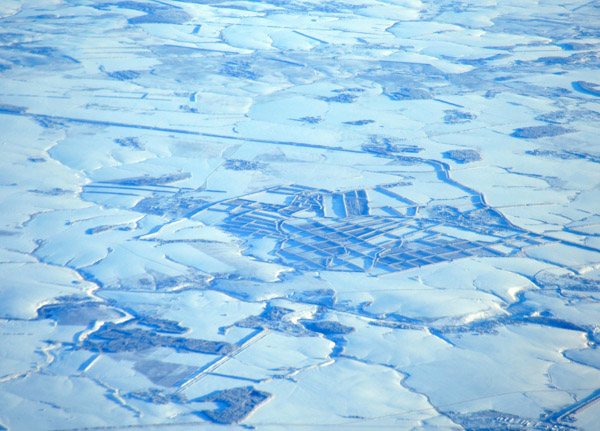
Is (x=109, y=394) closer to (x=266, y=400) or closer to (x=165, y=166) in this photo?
(x=266, y=400)

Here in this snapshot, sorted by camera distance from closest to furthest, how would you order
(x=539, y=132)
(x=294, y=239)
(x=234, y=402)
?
(x=234, y=402), (x=294, y=239), (x=539, y=132)

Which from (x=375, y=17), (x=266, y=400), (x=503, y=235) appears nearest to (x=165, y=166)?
(x=503, y=235)

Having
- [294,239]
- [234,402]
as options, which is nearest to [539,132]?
[294,239]

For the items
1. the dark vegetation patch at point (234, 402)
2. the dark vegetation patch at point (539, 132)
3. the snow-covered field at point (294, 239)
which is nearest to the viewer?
the dark vegetation patch at point (234, 402)

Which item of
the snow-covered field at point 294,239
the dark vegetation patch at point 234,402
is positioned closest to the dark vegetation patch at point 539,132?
the snow-covered field at point 294,239

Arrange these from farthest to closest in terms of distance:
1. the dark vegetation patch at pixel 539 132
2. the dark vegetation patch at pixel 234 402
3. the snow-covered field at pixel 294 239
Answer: the dark vegetation patch at pixel 539 132 → the snow-covered field at pixel 294 239 → the dark vegetation patch at pixel 234 402

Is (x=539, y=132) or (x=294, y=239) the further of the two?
(x=539, y=132)

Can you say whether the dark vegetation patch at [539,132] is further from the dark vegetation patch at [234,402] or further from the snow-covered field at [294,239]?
the dark vegetation patch at [234,402]

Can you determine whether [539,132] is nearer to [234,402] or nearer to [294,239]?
[294,239]

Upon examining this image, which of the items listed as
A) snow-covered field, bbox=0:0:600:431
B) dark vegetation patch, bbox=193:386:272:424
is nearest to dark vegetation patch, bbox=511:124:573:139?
snow-covered field, bbox=0:0:600:431
